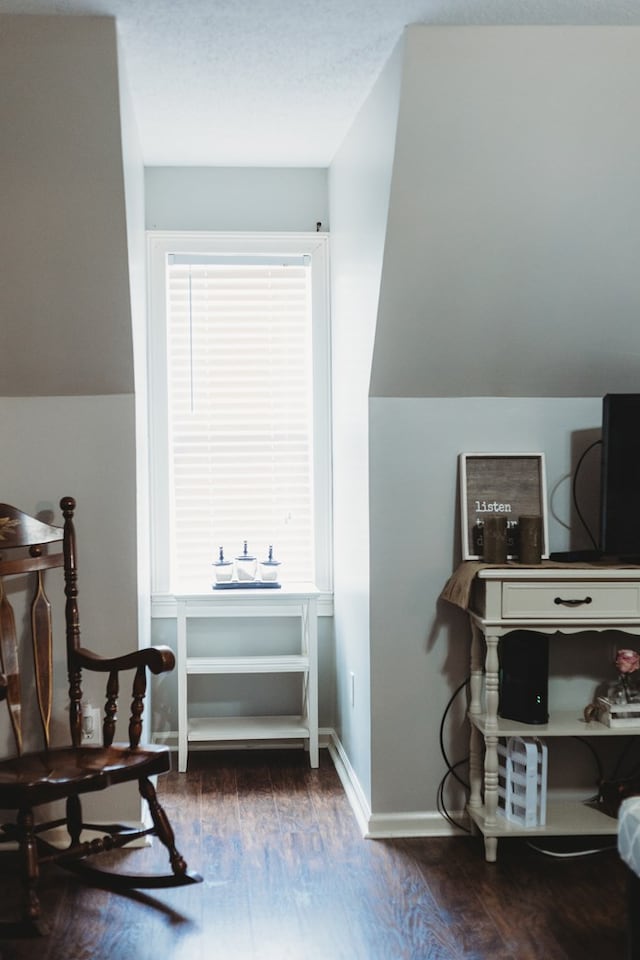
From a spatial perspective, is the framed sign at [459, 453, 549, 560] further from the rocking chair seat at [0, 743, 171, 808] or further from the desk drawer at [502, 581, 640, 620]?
the rocking chair seat at [0, 743, 171, 808]

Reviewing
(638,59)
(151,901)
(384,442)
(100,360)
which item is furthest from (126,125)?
(151,901)

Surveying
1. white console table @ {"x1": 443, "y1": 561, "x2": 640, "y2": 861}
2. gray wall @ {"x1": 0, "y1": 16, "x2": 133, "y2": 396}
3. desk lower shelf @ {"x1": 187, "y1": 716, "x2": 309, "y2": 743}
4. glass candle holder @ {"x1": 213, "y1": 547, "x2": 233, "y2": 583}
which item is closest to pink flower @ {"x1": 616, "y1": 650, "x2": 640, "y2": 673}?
white console table @ {"x1": 443, "y1": 561, "x2": 640, "y2": 861}

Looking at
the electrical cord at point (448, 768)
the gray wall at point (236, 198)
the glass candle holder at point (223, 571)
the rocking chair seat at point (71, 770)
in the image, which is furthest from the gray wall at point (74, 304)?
the electrical cord at point (448, 768)

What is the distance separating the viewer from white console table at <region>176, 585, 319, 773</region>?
4.01 meters

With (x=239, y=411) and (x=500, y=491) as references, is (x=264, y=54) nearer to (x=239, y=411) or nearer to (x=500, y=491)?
(x=500, y=491)

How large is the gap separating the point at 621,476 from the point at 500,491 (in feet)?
1.34

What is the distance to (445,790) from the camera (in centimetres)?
335

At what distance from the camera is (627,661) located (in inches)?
124

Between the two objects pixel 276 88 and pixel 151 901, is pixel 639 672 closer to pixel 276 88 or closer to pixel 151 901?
pixel 151 901

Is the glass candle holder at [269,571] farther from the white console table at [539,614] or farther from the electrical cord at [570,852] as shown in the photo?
the electrical cord at [570,852]

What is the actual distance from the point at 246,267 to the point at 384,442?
54.4 inches

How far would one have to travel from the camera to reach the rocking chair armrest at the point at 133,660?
2.86m

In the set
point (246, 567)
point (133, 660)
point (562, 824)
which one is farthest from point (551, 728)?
point (246, 567)

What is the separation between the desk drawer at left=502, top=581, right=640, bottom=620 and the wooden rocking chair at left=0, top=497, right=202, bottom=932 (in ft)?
3.47
